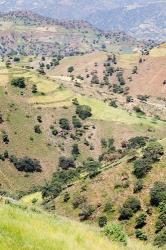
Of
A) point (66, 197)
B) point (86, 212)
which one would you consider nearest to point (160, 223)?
point (86, 212)

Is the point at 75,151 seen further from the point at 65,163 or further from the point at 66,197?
the point at 66,197

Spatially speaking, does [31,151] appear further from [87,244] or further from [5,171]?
[87,244]

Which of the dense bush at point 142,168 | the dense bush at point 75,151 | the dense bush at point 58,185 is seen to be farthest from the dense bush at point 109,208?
the dense bush at point 75,151

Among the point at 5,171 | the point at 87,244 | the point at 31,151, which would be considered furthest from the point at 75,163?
the point at 87,244

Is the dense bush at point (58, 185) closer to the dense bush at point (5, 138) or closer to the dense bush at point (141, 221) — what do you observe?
the dense bush at point (5, 138)

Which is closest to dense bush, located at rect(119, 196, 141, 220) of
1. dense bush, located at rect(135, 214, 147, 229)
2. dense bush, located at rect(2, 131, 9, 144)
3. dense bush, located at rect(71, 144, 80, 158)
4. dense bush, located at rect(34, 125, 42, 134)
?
dense bush, located at rect(135, 214, 147, 229)

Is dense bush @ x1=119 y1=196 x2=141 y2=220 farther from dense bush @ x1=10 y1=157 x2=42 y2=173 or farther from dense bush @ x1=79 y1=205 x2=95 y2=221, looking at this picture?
dense bush @ x1=10 y1=157 x2=42 y2=173
